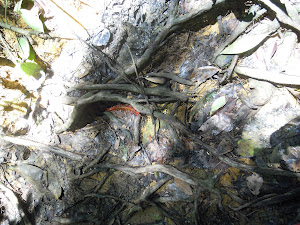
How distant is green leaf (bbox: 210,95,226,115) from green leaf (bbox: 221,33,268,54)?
1.59 feet

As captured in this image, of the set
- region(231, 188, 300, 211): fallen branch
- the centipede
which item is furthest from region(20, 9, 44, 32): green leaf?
region(231, 188, 300, 211): fallen branch

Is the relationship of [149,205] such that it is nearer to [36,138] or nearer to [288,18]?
[36,138]

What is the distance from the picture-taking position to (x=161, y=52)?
2.23 m

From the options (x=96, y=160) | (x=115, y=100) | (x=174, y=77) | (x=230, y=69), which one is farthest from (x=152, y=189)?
(x=230, y=69)

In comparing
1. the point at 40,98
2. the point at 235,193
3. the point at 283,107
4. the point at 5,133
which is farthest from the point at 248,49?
the point at 5,133

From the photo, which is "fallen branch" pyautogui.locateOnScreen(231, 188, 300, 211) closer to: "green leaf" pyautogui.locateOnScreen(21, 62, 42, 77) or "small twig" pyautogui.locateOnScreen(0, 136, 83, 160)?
"small twig" pyautogui.locateOnScreen(0, 136, 83, 160)

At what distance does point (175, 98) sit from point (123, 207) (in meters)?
1.49

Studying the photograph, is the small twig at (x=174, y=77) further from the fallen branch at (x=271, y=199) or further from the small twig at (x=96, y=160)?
the fallen branch at (x=271, y=199)


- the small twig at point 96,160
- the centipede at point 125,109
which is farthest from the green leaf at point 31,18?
the small twig at point 96,160

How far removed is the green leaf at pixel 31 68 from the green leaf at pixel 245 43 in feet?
7.66

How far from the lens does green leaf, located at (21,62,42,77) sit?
2375 millimetres

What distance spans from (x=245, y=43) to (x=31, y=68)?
255cm

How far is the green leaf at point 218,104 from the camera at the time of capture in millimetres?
1995

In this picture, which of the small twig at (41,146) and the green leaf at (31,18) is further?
the small twig at (41,146)
